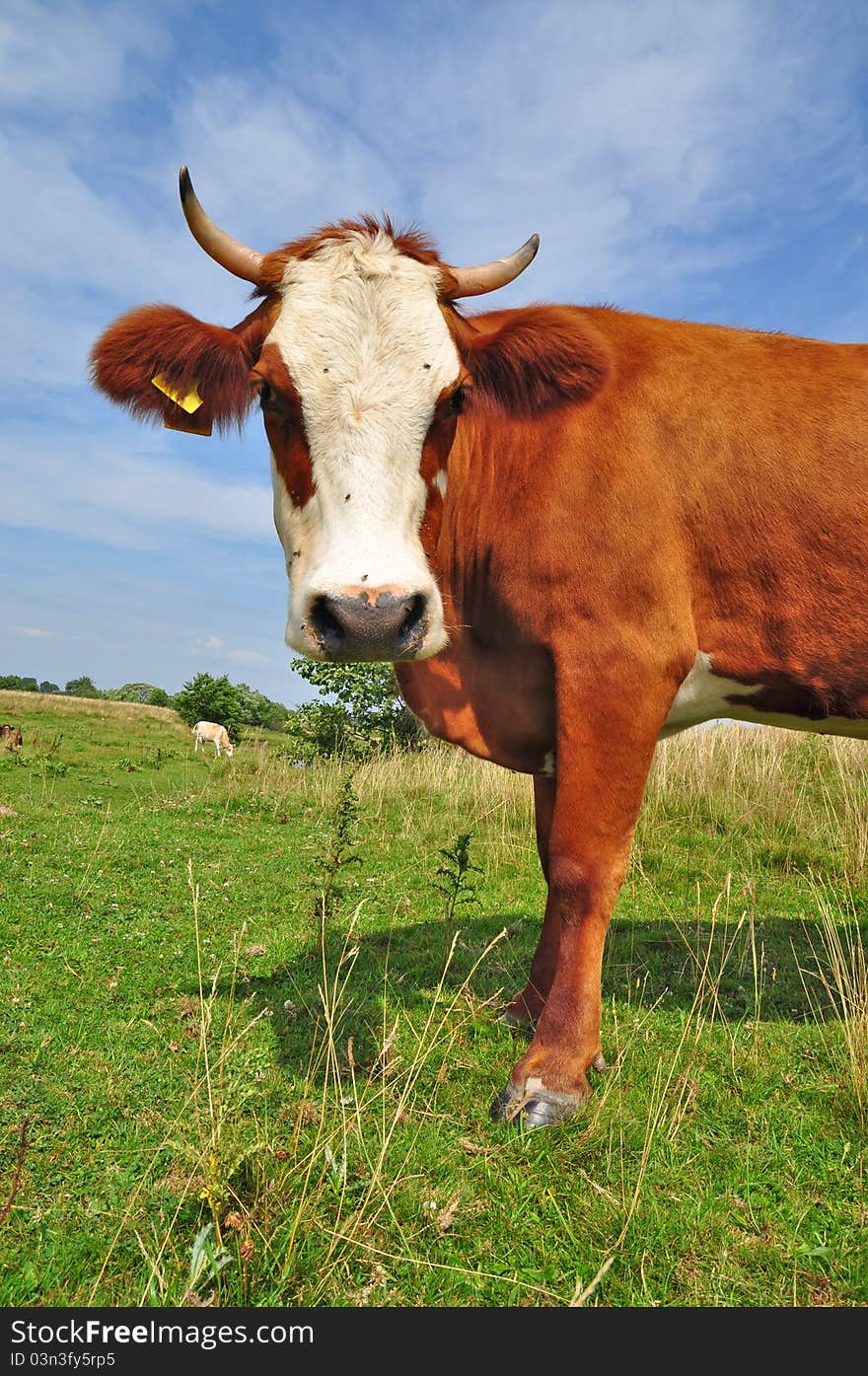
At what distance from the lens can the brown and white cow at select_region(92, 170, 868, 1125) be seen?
3420 millimetres

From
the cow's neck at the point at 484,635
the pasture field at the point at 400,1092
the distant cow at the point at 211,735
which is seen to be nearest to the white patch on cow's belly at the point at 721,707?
the cow's neck at the point at 484,635

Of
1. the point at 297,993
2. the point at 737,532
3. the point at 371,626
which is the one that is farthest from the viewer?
the point at 297,993

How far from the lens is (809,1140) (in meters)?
3.52

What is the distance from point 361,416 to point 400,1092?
9.48ft

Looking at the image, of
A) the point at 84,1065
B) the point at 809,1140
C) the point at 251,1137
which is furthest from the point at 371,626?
the point at 809,1140

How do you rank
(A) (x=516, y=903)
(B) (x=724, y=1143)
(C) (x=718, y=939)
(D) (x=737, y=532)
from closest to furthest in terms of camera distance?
(B) (x=724, y=1143), (D) (x=737, y=532), (C) (x=718, y=939), (A) (x=516, y=903)

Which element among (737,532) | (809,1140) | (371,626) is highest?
(737,532)

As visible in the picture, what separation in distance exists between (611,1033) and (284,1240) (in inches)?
92.9

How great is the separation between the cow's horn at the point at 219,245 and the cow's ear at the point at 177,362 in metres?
0.19

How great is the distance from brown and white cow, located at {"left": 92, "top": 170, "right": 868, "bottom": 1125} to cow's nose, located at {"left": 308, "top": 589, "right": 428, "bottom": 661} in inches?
7.5

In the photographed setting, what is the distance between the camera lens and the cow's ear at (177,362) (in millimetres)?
4148

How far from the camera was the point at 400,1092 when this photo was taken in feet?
12.0

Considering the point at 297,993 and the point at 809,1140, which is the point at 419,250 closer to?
the point at 297,993

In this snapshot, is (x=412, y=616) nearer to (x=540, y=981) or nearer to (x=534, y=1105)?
(x=534, y=1105)
